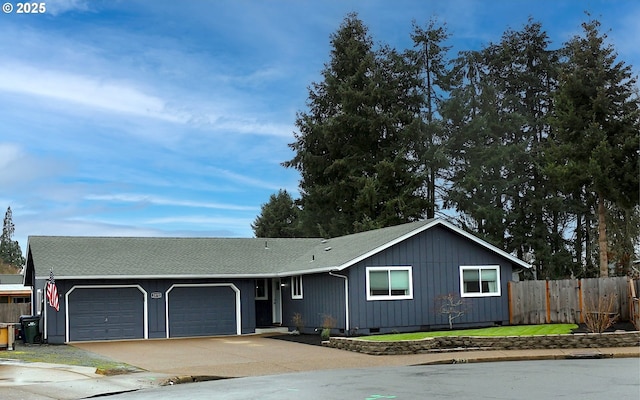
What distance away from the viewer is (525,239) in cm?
4462

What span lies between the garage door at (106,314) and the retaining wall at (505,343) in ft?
37.4

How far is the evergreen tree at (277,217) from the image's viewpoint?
A: 62.4m

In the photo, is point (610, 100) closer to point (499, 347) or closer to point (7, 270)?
point (499, 347)

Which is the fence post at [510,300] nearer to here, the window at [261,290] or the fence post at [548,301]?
the fence post at [548,301]

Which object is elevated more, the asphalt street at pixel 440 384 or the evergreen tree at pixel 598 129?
the evergreen tree at pixel 598 129

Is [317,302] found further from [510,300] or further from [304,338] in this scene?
[510,300]

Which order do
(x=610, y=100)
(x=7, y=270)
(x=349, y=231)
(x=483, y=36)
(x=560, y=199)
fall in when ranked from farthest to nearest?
1. (x=7, y=270)
2. (x=483, y=36)
3. (x=349, y=231)
4. (x=560, y=199)
5. (x=610, y=100)

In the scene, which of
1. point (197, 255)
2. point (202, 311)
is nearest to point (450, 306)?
point (202, 311)

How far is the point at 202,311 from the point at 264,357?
32.6 feet

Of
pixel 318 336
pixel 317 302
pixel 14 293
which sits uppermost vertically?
pixel 14 293

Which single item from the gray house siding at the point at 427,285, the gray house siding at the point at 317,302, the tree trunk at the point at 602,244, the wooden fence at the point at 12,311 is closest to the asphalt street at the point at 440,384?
the gray house siding at the point at 427,285

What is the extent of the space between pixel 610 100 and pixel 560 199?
8347 millimetres

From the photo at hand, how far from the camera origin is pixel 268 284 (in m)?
31.7

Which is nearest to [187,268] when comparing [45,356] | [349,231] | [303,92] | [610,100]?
[45,356]
